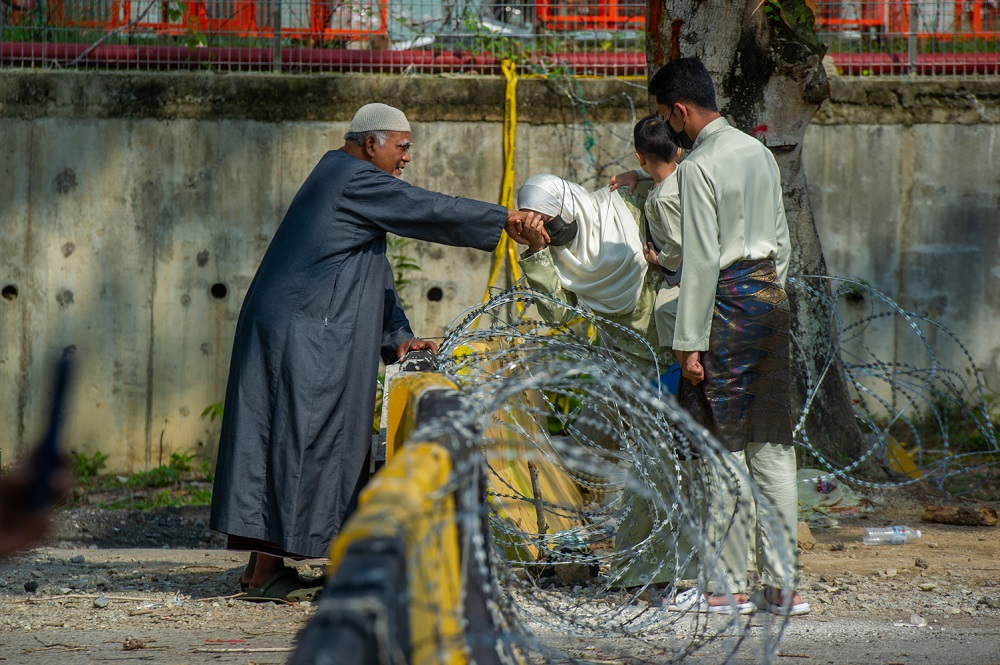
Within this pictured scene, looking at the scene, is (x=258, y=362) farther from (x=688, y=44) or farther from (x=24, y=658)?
(x=688, y=44)

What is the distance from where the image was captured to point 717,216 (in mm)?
4176

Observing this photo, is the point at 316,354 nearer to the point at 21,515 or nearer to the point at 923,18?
the point at 21,515

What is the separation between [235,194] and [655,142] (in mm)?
3830

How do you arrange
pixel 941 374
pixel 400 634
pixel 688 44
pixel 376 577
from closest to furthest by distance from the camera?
pixel 376 577 < pixel 400 634 < pixel 688 44 < pixel 941 374

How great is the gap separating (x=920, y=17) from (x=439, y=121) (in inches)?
143

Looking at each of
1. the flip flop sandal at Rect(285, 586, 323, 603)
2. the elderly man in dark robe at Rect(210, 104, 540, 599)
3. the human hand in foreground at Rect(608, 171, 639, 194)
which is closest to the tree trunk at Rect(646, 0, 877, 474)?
the human hand in foreground at Rect(608, 171, 639, 194)

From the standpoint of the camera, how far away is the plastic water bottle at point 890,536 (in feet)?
18.1

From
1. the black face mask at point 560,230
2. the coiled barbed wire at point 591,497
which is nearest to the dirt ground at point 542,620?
the coiled barbed wire at point 591,497

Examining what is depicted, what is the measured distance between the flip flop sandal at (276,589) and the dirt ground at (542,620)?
0.20 feet

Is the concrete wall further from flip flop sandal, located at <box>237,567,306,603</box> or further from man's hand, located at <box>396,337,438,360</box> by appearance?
flip flop sandal, located at <box>237,567,306,603</box>

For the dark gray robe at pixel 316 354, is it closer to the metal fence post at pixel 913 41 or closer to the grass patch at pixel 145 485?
the grass patch at pixel 145 485

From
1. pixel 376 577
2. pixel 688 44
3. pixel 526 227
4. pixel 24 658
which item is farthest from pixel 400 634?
pixel 688 44

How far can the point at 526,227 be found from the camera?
4836 millimetres

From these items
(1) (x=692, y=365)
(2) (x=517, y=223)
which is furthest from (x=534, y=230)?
(1) (x=692, y=365)
